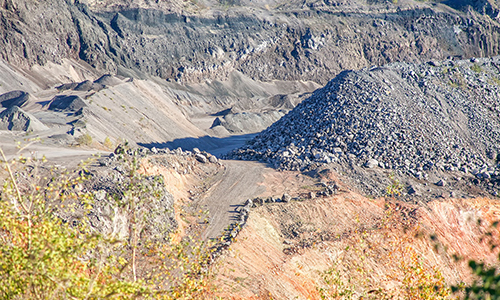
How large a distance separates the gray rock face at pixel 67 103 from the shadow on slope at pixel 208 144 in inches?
303

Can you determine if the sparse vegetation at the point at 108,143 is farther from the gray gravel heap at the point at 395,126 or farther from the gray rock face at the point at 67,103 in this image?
the gray gravel heap at the point at 395,126

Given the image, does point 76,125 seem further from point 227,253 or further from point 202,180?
point 227,253

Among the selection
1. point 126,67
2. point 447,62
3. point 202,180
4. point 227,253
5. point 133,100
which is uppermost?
point 447,62

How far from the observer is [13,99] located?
50.3 meters

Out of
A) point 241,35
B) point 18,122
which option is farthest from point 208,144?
point 241,35

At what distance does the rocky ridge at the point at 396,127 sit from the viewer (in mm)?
30656

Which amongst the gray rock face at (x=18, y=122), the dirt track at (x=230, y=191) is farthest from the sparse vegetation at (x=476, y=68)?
the gray rock face at (x=18, y=122)

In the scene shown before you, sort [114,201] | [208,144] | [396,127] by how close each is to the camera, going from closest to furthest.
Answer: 1. [114,201]
2. [396,127]
3. [208,144]

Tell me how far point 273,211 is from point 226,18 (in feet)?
239

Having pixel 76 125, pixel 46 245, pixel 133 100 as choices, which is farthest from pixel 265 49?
pixel 46 245

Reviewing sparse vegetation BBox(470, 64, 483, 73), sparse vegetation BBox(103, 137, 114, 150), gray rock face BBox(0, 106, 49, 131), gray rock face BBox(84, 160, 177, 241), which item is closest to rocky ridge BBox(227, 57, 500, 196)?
sparse vegetation BBox(470, 64, 483, 73)

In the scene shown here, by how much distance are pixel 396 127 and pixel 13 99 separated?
151ft

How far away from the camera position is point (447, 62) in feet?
146

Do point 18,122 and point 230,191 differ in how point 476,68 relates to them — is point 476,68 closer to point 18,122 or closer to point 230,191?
point 230,191
